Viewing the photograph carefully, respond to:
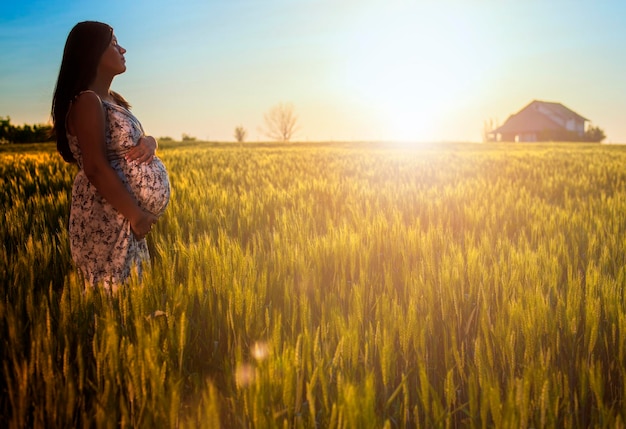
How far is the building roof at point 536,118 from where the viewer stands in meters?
55.2

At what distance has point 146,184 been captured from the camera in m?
2.13

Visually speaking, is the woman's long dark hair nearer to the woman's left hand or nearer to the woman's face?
the woman's face

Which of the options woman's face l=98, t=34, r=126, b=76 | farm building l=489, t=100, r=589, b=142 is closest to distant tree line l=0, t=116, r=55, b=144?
woman's face l=98, t=34, r=126, b=76

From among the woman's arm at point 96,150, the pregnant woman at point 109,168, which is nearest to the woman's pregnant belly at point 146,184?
the pregnant woman at point 109,168

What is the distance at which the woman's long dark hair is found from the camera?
2.05m

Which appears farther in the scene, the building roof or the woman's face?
the building roof

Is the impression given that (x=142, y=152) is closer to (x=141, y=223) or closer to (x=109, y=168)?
(x=109, y=168)

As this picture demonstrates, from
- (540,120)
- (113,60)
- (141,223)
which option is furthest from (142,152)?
(540,120)

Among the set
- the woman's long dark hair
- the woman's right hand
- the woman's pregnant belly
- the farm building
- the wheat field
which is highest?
the farm building

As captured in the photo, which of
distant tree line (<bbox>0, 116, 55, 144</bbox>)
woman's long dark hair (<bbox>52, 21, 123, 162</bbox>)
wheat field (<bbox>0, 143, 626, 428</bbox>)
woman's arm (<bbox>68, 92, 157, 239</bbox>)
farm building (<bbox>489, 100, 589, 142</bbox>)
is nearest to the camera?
wheat field (<bbox>0, 143, 626, 428</bbox>)

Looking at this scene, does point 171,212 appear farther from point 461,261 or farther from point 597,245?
point 597,245

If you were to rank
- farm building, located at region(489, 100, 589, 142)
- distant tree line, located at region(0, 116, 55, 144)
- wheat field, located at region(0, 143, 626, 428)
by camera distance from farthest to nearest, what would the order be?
farm building, located at region(489, 100, 589, 142) < distant tree line, located at region(0, 116, 55, 144) < wheat field, located at region(0, 143, 626, 428)

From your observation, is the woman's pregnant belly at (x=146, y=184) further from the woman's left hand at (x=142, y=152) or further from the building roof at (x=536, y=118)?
the building roof at (x=536, y=118)

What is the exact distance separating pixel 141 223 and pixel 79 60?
760 millimetres
